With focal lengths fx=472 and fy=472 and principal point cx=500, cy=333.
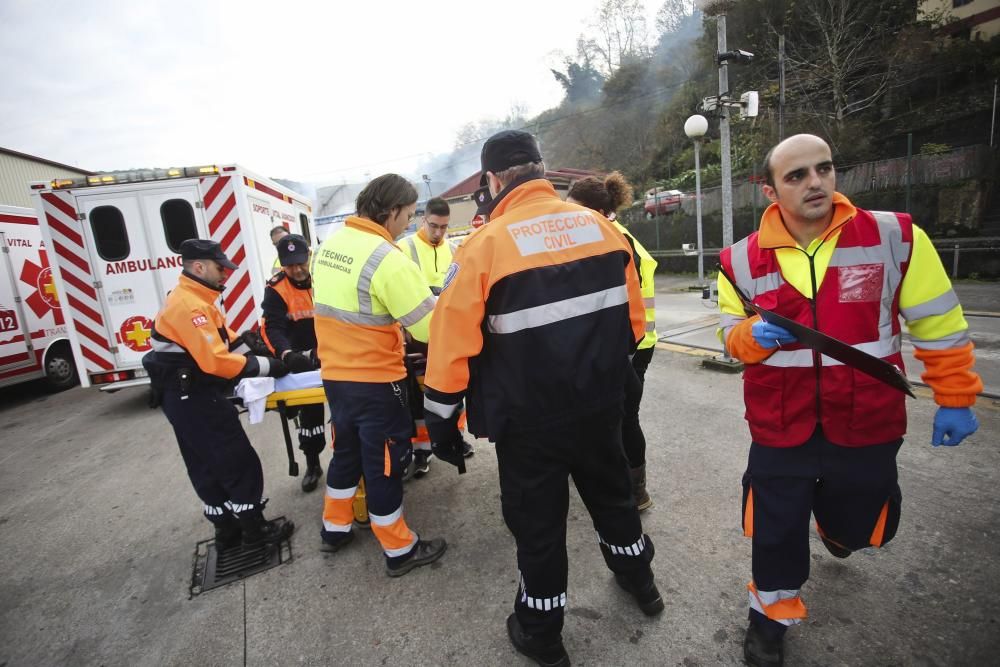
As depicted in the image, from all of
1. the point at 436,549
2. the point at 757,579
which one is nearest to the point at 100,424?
the point at 436,549

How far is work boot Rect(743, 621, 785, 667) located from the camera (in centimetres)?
181

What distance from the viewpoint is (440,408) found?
1844 mm

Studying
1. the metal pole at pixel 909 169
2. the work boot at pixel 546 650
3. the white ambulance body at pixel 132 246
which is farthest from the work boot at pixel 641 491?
the metal pole at pixel 909 169

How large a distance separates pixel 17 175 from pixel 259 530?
18.5 m

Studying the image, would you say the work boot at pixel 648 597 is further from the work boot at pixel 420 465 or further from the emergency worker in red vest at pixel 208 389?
the emergency worker in red vest at pixel 208 389

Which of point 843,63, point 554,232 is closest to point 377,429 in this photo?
point 554,232

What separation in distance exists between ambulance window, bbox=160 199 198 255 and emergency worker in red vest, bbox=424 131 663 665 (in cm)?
541

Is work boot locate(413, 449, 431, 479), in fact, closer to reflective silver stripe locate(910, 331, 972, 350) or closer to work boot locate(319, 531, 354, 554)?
work boot locate(319, 531, 354, 554)

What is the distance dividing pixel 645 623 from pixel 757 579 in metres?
0.54

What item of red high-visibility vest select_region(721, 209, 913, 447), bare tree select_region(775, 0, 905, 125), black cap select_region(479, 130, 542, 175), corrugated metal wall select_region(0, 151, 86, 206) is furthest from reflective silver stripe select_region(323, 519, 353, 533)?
bare tree select_region(775, 0, 905, 125)

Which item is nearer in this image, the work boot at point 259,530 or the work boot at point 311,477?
the work boot at point 259,530

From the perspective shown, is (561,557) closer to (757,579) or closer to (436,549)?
(757,579)

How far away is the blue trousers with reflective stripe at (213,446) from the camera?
8.81 ft

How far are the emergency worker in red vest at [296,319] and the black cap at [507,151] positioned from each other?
7.15 ft
